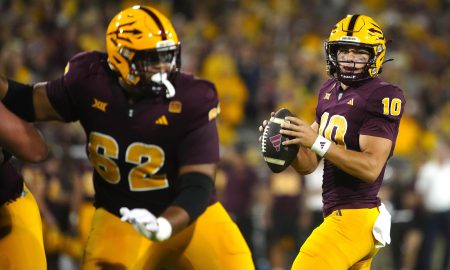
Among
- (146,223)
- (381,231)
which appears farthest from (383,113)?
(146,223)

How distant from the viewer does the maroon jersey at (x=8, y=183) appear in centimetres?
395

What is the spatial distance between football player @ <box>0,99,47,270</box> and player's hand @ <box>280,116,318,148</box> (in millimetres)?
1211

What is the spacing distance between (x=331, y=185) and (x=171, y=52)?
1156 mm

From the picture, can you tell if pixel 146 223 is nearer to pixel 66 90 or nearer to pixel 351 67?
pixel 66 90

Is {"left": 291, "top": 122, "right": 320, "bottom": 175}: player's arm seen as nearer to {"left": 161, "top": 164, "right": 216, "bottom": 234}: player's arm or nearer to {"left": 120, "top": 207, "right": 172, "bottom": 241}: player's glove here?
{"left": 161, "top": 164, "right": 216, "bottom": 234}: player's arm

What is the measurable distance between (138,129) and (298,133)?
2.58ft

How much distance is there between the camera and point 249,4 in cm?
1230

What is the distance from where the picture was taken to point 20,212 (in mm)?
3961

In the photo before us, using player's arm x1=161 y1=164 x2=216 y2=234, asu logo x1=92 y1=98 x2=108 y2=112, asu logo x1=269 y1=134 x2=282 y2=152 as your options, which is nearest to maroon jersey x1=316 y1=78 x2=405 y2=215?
asu logo x1=269 y1=134 x2=282 y2=152

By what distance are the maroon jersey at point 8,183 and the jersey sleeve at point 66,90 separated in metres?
0.36

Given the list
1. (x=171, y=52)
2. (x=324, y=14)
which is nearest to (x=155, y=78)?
(x=171, y=52)

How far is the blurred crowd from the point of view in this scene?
8.58 meters

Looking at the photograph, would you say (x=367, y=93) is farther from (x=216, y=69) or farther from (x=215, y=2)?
(x=215, y=2)

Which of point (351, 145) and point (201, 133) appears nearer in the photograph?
point (201, 133)
